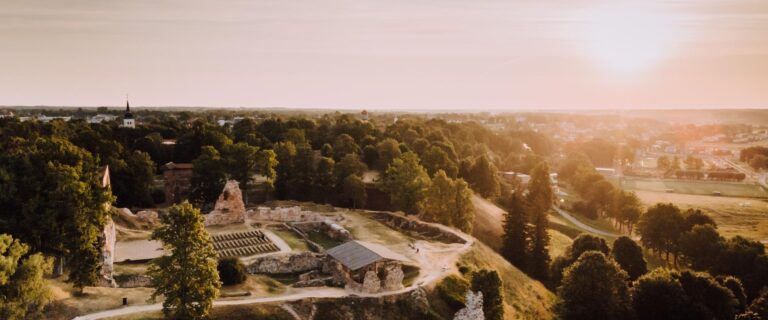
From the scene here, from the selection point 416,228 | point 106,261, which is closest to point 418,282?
point 416,228

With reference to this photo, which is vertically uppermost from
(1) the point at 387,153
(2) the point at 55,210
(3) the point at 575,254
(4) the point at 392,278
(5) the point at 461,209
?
(1) the point at 387,153

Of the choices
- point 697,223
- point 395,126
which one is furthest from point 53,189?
point 395,126

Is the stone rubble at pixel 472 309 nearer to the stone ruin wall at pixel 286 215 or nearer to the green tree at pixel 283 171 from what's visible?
the stone ruin wall at pixel 286 215

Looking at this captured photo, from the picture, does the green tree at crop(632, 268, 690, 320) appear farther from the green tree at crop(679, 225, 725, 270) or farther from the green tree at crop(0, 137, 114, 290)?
the green tree at crop(0, 137, 114, 290)

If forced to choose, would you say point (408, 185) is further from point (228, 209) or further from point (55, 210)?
point (55, 210)

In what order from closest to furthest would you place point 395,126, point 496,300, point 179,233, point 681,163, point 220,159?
point 179,233 → point 496,300 → point 220,159 → point 395,126 → point 681,163

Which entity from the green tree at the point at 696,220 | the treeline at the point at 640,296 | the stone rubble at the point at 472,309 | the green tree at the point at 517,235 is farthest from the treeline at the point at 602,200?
the stone rubble at the point at 472,309

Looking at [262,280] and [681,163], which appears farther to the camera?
[681,163]

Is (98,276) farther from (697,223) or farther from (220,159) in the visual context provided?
(697,223)
